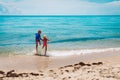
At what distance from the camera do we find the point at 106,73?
10.5 metres

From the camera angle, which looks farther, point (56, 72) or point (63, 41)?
point (63, 41)

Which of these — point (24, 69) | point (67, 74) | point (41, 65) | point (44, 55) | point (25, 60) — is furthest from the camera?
point (44, 55)

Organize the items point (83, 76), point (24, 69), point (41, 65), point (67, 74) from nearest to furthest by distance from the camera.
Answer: point (83, 76) → point (67, 74) → point (24, 69) → point (41, 65)

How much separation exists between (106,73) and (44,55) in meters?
7.93

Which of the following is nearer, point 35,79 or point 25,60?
point 35,79

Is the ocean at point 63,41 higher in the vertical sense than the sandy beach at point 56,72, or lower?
higher

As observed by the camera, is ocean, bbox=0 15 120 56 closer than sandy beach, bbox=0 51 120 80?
No

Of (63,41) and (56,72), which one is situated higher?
(63,41)

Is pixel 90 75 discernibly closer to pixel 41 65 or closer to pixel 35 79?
pixel 35 79

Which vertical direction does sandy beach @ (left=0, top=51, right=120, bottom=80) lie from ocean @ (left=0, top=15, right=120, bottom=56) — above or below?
below

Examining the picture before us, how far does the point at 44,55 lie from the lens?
1795cm

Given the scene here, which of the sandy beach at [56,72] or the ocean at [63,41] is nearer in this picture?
the sandy beach at [56,72]

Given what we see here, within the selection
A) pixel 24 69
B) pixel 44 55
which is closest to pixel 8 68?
pixel 24 69

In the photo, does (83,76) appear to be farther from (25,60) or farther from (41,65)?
(25,60)
